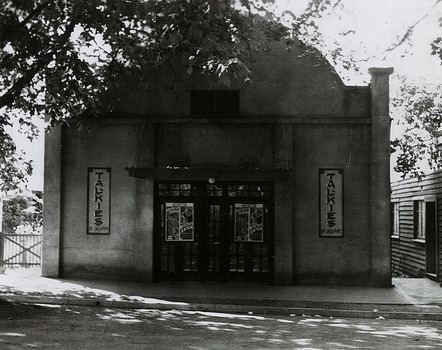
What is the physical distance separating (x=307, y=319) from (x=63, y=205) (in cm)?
821

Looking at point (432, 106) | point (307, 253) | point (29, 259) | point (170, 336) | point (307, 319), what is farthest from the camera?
point (432, 106)

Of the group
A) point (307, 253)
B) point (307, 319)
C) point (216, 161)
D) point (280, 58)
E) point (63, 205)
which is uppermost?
point (280, 58)

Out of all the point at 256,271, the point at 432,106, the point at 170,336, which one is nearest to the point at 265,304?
the point at 256,271

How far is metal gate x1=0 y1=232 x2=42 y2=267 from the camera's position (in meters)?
19.4

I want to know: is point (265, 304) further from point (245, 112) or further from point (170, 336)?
point (245, 112)

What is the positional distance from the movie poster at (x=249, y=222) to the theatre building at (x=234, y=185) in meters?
0.03

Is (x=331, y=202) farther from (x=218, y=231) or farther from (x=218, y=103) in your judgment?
(x=218, y=103)

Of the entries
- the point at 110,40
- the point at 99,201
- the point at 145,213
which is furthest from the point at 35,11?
the point at 145,213

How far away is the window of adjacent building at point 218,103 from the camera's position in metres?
16.7

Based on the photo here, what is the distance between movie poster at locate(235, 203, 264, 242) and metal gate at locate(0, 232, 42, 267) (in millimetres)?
7189

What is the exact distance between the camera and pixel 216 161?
16609mm

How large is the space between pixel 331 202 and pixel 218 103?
13.5 ft

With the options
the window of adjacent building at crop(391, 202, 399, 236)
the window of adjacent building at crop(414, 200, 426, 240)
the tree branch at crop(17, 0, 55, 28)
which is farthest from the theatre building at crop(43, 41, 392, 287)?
the window of adjacent building at crop(391, 202, 399, 236)

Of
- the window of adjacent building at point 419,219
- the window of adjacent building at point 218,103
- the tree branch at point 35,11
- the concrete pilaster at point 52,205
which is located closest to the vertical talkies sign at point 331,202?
the window of adjacent building at point 218,103
